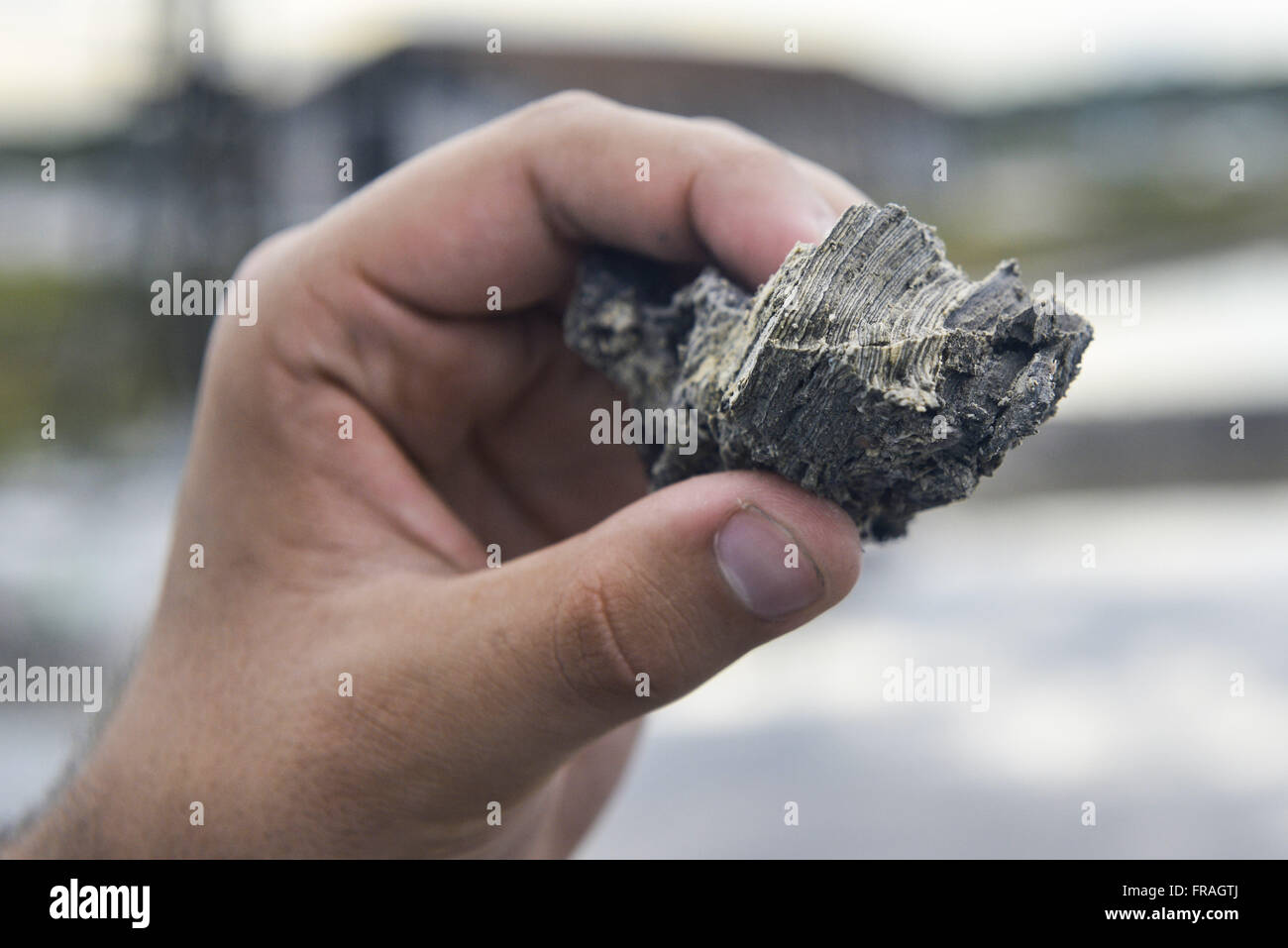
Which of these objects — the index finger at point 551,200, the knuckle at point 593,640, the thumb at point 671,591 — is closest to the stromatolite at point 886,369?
the thumb at point 671,591

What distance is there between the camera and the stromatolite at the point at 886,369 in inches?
61.1

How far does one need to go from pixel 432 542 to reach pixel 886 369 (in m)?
1.25

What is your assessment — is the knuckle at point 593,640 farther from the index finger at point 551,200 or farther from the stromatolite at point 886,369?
the index finger at point 551,200

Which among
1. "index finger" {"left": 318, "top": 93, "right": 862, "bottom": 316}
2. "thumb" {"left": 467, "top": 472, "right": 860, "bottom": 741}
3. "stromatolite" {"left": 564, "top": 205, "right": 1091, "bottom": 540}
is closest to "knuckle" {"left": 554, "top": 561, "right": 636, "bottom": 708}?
"thumb" {"left": 467, "top": 472, "right": 860, "bottom": 741}

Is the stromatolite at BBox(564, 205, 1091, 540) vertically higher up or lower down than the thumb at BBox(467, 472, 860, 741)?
higher up

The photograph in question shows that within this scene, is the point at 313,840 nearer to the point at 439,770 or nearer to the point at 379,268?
the point at 439,770

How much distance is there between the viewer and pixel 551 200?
7.70 ft

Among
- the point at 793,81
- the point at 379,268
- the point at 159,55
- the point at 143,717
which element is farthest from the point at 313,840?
the point at 793,81

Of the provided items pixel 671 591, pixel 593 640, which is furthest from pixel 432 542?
pixel 671 591

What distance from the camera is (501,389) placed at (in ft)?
8.65

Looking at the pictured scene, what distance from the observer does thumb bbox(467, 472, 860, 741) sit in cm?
164

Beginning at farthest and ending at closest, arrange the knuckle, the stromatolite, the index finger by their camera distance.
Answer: the index finger → the knuckle → the stromatolite

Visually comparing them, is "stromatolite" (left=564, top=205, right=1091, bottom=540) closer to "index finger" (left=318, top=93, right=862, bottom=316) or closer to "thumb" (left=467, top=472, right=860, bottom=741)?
"thumb" (left=467, top=472, right=860, bottom=741)

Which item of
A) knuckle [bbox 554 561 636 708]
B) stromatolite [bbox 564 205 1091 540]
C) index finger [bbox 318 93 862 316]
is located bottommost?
knuckle [bbox 554 561 636 708]
